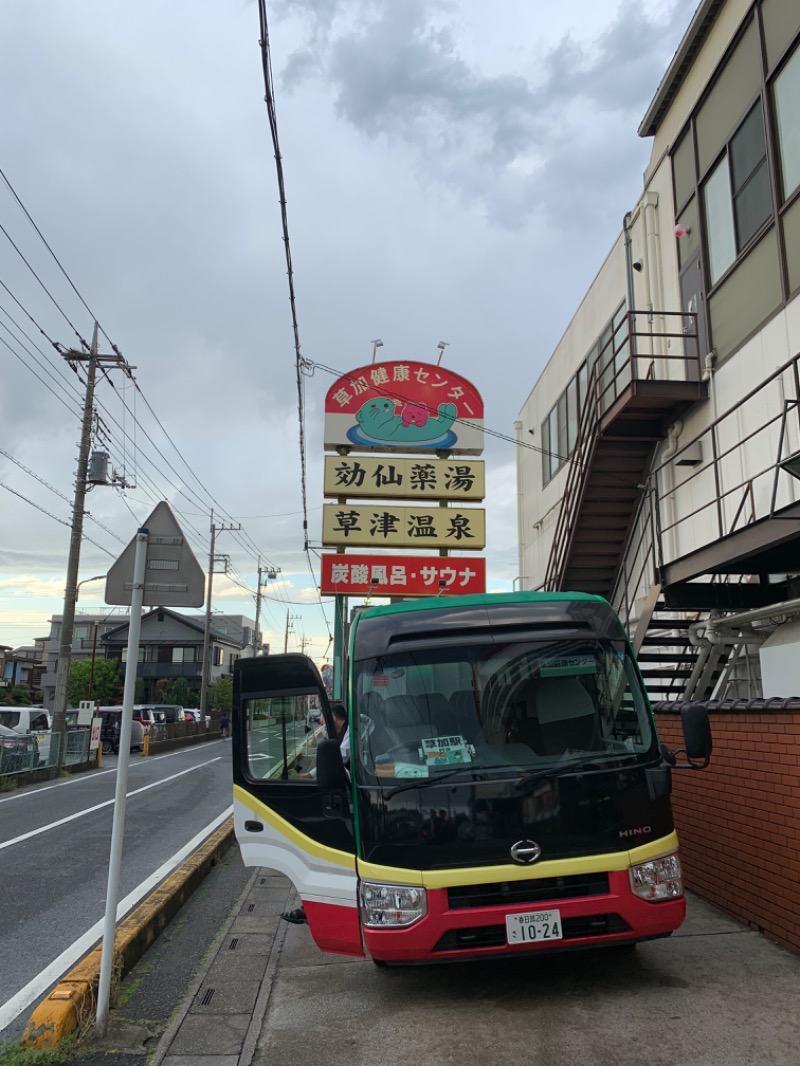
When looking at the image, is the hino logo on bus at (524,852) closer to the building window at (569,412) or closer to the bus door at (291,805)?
the bus door at (291,805)

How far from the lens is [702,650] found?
32.9 feet

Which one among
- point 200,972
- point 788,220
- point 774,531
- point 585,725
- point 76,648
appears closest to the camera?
point 585,725

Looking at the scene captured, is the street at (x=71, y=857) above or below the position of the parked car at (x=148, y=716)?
below

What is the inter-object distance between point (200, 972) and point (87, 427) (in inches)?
840

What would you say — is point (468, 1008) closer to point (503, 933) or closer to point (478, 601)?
point (503, 933)

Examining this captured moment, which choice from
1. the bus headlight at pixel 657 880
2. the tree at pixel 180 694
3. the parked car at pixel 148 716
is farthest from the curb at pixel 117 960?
the tree at pixel 180 694

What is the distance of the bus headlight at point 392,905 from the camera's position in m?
4.20

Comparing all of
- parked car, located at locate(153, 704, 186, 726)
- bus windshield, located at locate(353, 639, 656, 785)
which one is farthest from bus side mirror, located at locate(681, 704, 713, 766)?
parked car, located at locate(153, 704, 186, 726)

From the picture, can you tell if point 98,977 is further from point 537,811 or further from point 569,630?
point 569,630

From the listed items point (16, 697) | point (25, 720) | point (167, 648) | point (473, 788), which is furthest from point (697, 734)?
point (167, 648)

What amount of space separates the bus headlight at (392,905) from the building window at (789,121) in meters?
8.76

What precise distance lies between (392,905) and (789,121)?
9.62m

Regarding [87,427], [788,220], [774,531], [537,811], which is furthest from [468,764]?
[87,427]

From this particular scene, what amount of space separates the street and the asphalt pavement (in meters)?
0.80
